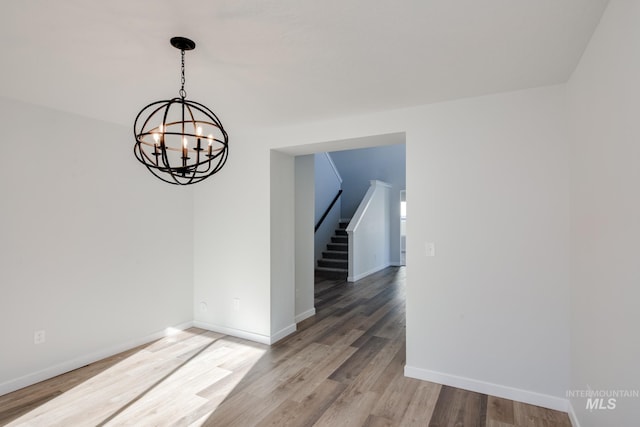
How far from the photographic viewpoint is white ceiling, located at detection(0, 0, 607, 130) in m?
1.53

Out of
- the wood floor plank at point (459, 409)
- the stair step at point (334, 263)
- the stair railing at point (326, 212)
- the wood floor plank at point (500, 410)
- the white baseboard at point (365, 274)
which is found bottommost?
the wood floor plank at point (459, 409)

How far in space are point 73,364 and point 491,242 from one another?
12.4 feet

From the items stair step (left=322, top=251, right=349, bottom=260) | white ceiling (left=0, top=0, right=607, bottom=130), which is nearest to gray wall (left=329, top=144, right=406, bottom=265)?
stair step (left=322, top=251, right=349, bottom=260)

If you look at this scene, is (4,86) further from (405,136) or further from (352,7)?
(405,136)

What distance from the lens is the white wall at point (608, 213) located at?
1.30 m

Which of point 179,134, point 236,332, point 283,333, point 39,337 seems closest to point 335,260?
point 283,333

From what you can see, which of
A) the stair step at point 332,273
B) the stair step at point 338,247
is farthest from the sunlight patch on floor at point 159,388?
the stair step at point 338,247

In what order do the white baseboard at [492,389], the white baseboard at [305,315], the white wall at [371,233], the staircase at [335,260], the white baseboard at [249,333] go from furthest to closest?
the staircase at [335,260]
the white wall at [371,233]
the white baseboard at [305,315]
the white baseboard at [249,333]
the white baseboard at [492,389]

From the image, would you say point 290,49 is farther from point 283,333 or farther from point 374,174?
point 374,174

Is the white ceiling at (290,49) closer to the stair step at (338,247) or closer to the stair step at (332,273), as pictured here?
the stair step at (332,273)

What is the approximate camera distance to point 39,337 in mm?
2805

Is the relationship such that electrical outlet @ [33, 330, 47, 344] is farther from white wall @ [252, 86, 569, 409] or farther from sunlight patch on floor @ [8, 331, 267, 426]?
white wall @ [252, 86, 569, 409]

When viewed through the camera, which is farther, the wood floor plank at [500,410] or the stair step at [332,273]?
the stair step at [332,273]

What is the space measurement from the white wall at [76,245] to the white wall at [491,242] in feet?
8.81
